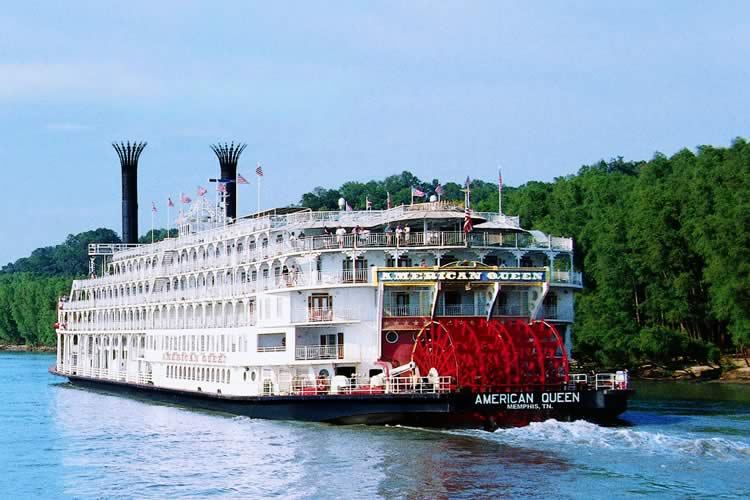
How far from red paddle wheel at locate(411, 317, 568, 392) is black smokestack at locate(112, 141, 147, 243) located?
3737 centimetres

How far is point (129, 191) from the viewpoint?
69.9 metres

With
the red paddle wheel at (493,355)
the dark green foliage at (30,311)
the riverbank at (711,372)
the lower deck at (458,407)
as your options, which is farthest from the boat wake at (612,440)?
the dark green foliage at (30,311)

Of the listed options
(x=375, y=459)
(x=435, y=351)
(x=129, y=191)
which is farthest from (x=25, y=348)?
(x=375, y=459)

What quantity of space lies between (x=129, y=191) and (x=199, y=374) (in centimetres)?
2771

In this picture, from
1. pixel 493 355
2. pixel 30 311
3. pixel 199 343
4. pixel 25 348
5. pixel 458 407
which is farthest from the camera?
pixel 25 348

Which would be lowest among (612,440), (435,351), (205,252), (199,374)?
(612,440)

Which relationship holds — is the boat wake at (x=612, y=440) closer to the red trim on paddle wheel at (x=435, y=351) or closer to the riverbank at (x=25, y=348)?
the red trim on paddle wheel at (x=435, y=351)

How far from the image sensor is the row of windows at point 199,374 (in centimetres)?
4212

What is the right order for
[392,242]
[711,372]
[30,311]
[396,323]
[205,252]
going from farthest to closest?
1. [30,311]
2. [711,372]
3. [205,252]
4. [392,242]
5. [396,323]

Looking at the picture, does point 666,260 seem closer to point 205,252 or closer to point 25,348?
point 205,252

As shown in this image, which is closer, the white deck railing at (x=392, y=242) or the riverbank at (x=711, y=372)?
the white deck railing at (x=392, y=242)

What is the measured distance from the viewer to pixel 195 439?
3481 centimetres

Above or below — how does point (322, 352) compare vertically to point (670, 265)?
below

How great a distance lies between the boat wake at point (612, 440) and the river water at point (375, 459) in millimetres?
50
